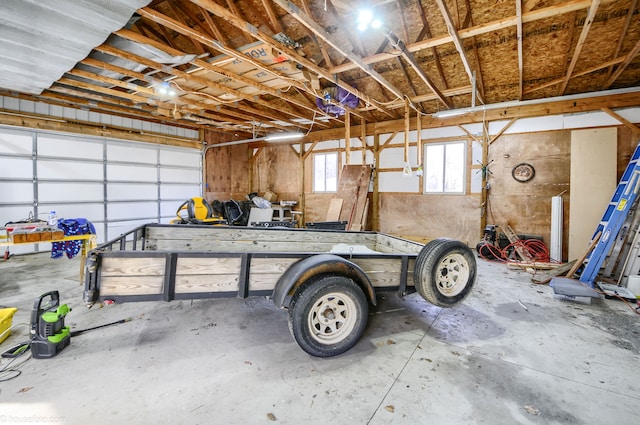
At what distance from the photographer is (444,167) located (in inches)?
286

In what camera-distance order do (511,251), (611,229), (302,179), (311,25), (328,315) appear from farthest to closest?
(302,179), (511,251), (611,229), (311,25), (328,315)

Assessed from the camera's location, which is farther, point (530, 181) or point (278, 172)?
point (278, 172)

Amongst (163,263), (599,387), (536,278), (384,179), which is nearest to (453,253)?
(599,387)

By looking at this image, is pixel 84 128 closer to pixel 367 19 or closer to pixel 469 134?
pixel 367 19

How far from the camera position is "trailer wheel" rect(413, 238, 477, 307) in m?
2.39

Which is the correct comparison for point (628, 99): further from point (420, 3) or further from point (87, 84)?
point (87, 84)

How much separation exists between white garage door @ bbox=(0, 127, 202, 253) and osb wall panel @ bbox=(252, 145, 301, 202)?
2.26m

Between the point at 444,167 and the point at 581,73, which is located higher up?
the point at 581,73

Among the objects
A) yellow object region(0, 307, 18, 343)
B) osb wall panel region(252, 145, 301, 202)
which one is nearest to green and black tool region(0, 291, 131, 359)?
yellow object region(0, 307, 18, 343)

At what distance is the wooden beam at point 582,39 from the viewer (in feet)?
9.82

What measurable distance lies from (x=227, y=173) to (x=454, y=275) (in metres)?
9.34

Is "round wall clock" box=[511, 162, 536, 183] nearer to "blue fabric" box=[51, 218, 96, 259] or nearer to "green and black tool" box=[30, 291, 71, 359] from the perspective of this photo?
"green and black tool" box=[30, 291, 71, 359]

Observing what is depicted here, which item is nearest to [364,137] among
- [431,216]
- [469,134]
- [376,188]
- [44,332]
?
[376,188]

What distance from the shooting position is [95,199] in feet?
23.6
